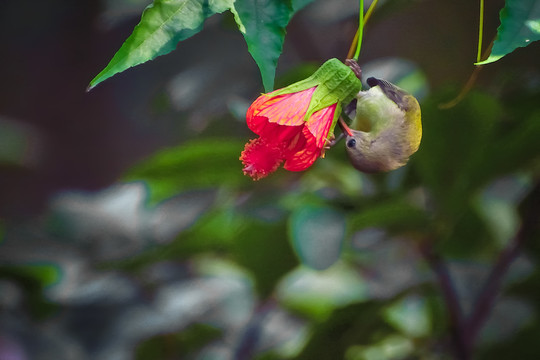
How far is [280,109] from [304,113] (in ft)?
0.05

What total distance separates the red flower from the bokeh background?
274 mm

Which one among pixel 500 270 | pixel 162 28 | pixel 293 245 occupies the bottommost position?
pixel 500 270

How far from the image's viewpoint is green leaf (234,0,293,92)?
32cm

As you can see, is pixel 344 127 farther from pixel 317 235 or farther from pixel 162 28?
pixel 317 235

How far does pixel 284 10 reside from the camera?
1.09 feet

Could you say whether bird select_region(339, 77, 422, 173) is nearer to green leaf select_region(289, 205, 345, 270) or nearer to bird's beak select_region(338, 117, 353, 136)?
bird's beak select_region(338, 117, 353, 136)

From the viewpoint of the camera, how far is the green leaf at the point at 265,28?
0.32m

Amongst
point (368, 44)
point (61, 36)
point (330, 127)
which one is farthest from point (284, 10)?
point (61, 36)

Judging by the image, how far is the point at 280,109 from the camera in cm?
35

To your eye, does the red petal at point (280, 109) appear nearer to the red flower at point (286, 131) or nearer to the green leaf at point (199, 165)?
the red flower at point (286, 131)

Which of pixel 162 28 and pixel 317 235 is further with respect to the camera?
pixel 317 235

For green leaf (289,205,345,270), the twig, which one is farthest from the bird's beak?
the twig

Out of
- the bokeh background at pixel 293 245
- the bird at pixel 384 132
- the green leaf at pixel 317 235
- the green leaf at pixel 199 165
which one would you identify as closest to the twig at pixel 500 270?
the bokeh background at pixel 293 245

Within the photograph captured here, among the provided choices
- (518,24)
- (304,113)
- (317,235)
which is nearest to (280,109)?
(304,113)
